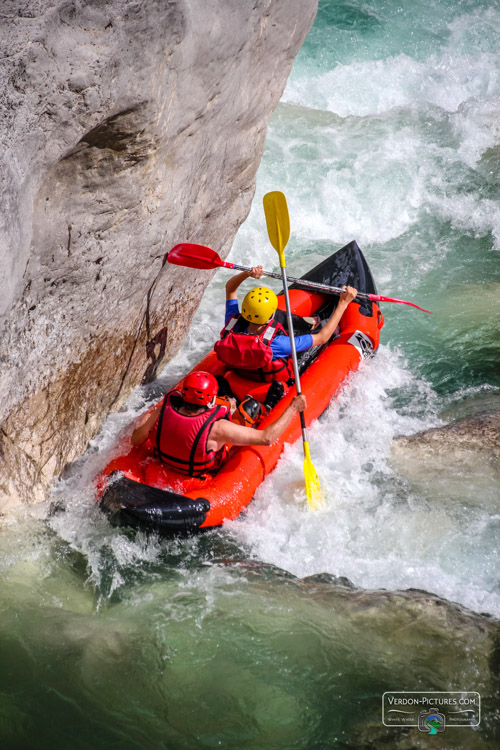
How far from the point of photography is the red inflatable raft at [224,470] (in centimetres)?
381

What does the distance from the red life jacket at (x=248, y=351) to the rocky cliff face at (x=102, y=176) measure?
718 millimetres

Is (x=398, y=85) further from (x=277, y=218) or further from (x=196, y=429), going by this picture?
(x=196, y=429)

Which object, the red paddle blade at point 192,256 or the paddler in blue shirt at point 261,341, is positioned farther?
the red paddle blade at point 192,256

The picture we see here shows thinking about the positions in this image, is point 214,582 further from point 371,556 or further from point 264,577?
point 371,556

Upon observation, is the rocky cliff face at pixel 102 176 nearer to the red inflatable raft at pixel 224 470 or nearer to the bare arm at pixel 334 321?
the red inflatable raft at pixel 224 470

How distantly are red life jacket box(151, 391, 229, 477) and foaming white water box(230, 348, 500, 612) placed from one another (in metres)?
0.50

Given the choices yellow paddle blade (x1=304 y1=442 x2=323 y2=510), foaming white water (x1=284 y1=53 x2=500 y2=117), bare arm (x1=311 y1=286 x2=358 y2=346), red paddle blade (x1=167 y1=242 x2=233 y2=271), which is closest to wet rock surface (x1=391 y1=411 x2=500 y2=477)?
yellow paddle blade (x1=304 y1=442 x2=323 y2=510)

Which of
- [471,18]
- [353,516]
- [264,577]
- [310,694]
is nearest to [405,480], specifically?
[353,516]

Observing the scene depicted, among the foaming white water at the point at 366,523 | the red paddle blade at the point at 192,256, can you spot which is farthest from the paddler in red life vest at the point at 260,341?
the foaming white water at the point at 366,523

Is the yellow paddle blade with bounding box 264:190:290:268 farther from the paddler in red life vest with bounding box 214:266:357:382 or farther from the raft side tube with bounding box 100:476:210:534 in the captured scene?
the raft side tube with bounding box 100:476:210:534

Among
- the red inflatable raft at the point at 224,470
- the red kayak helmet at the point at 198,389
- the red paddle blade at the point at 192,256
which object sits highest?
the red paddle blade at the point at 192,256

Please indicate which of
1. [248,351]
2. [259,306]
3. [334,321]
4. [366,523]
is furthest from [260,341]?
[366,523]

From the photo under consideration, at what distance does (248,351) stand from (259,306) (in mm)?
332

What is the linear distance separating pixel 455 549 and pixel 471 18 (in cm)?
1160
